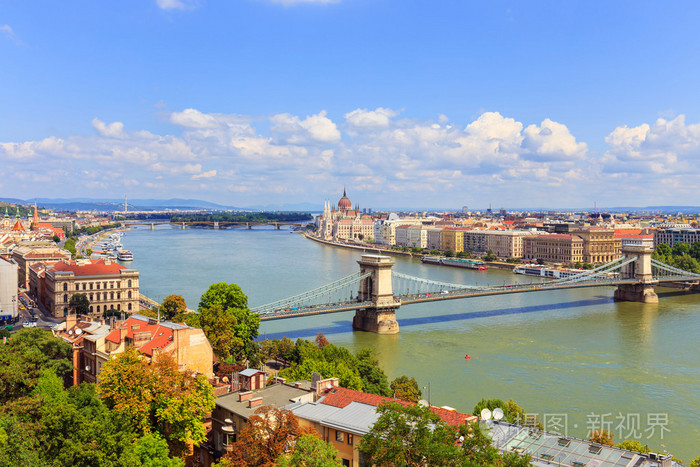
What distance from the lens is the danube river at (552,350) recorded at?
1731 centimetres

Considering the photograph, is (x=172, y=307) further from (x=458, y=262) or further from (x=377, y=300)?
(x=458, y=262)

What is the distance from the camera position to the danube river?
17312 millimetres

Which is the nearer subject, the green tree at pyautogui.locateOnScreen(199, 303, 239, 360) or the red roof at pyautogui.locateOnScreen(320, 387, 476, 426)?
the red roof at pyautogui.locateOnScreen(320, 387, 476, 426)

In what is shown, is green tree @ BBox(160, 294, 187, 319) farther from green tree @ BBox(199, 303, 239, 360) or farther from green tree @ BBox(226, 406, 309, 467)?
green tree @ BBox(226, 406, 309, 467)

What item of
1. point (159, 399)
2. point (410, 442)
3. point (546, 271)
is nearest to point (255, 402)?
point (159, 399)

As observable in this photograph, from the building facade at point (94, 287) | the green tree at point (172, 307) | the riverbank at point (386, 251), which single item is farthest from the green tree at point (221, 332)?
the riverbank at point (386, 251)

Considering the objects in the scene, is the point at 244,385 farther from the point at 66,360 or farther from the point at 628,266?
the point at 628,266

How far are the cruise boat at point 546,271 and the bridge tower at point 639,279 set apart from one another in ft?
29.0

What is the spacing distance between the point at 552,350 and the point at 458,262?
1613 inches

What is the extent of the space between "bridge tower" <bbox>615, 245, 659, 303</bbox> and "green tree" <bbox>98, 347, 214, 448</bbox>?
3682cm

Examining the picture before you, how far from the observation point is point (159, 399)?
35.3 feet

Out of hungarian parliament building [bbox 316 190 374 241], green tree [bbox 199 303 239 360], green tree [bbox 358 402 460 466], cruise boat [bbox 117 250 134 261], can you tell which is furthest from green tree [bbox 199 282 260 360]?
hungarian parliament building [bbox 316 190 374 241]

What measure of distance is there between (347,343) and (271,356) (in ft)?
20.5

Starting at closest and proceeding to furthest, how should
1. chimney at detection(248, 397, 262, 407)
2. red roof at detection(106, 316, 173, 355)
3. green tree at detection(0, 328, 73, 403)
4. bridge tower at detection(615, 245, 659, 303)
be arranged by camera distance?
chimney at detection(248, 397, 262, 407), green tree at detection(0, 328, 73, 403), red roof at detection(106, 316, 173, 355), bridge tower at detection(615, 245, 659, 303)
